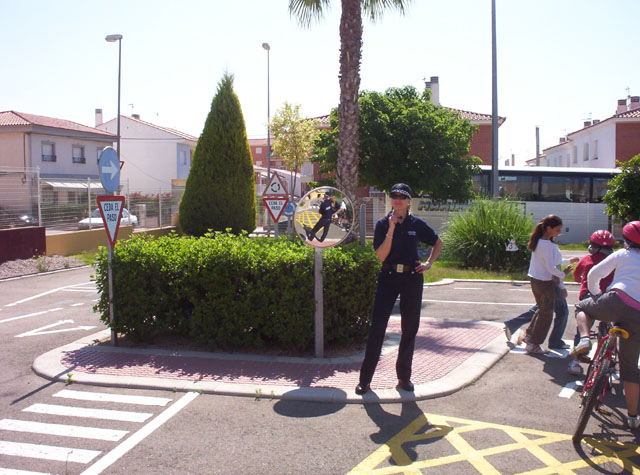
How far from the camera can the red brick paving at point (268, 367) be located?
18.7 feet

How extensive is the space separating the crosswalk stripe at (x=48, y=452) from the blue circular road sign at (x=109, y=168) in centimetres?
335

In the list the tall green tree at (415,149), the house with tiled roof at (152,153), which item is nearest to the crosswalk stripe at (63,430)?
the tall green tree at (415,149)

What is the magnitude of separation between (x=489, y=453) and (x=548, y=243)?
3236mm

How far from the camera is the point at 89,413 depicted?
16.1 ft

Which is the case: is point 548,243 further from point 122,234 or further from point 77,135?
point 77,135

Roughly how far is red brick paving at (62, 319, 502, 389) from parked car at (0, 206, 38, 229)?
11.3 metres

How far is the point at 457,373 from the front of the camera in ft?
19.4

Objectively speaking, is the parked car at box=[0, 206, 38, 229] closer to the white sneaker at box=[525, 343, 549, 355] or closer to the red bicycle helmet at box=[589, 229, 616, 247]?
the white sneaker at box=[525, 343, 549, 355]

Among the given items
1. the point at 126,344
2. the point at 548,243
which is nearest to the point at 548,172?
the point at 548,243

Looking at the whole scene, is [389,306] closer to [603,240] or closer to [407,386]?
[407,386]

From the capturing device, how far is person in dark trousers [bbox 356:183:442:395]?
512 cm

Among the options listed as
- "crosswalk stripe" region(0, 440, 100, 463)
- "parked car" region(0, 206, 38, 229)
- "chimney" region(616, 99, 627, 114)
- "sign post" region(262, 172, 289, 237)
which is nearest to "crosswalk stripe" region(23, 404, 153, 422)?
"crosswalk stripe" region(0, 440, 100, 463)

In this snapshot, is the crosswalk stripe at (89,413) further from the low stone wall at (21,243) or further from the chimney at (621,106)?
the chimney at (621,106)

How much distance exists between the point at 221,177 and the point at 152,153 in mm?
34486
